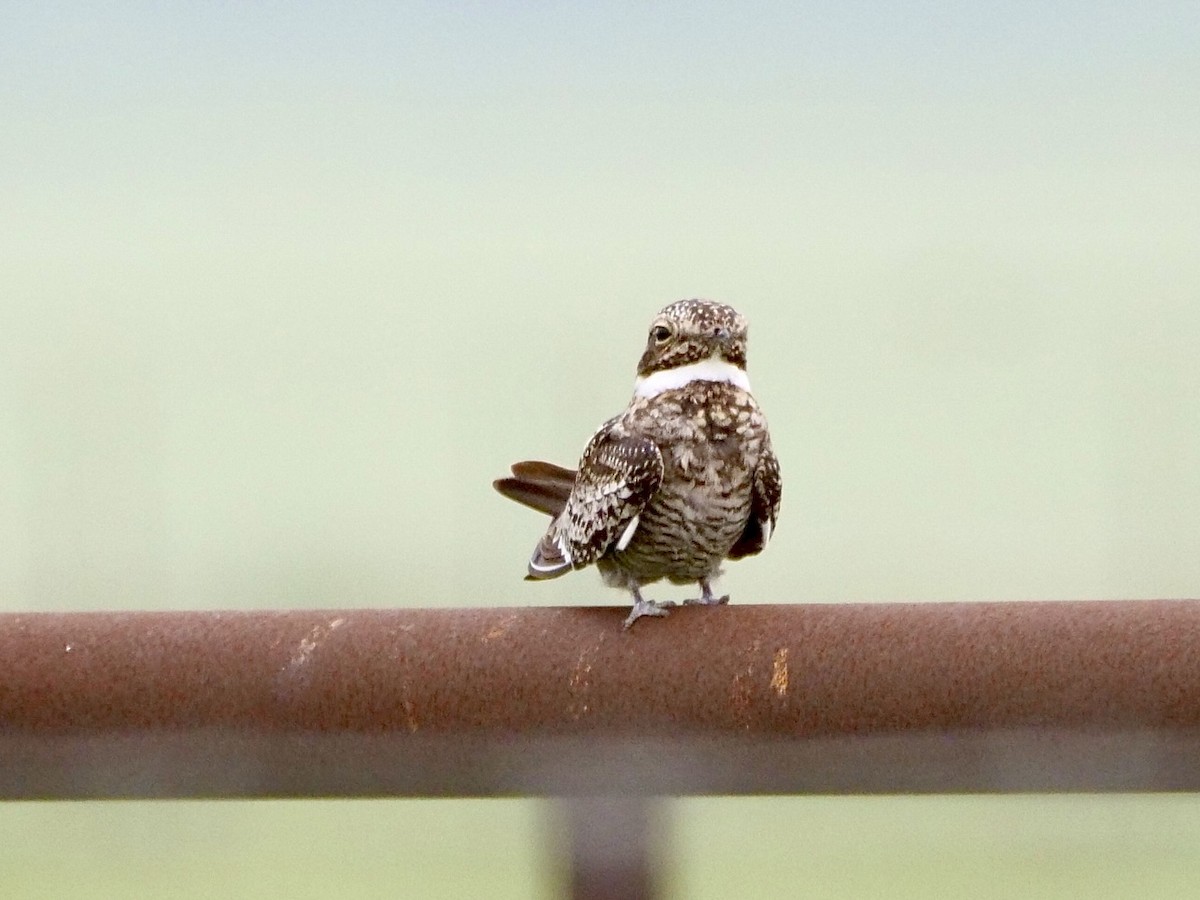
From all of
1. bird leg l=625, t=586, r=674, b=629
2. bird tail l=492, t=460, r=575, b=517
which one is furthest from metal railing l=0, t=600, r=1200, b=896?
bird tail l=492, t=460, r=575, b=517

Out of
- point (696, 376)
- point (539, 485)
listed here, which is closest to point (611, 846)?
point (696, 376)

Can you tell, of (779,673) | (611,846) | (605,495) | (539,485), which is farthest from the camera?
(539,485)

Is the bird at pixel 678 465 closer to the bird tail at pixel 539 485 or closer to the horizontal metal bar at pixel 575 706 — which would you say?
the bird tail at pixel 539 485

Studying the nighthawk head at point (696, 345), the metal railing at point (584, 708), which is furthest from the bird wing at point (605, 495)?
the metal railing at point (584, 708)

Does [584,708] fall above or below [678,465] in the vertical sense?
below

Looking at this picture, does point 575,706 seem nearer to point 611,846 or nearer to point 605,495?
point 611,846

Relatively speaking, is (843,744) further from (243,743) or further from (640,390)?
(640,390)
